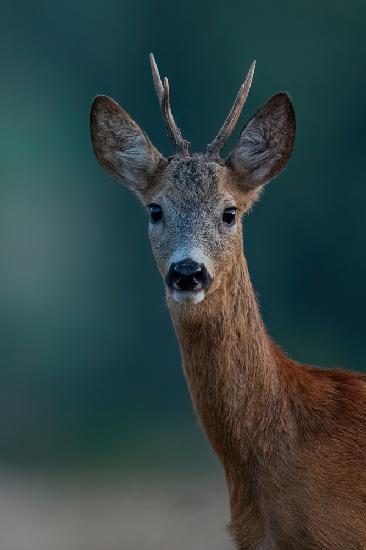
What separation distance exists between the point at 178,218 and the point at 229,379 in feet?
2.39

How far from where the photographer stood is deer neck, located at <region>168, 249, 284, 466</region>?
18.1 ft

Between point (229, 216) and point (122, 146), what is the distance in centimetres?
75

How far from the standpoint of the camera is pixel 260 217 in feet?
39.3

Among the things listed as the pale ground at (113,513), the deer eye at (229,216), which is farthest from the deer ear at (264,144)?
the pale ground at (113,513)

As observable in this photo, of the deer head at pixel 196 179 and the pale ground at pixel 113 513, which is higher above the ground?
the deer head at pixel 196 179

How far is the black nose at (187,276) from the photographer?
528 cm

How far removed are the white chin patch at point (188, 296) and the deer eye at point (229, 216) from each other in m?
0.49

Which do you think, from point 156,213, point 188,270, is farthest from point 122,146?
point 188,270

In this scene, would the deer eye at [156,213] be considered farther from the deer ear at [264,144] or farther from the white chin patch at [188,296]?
the white chin patch at [188,296]

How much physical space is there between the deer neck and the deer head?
0.12 m

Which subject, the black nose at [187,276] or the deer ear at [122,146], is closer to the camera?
the black nose at [187,276]

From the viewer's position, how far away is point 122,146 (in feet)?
20.3

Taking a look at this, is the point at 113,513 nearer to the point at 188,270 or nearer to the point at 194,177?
the point at 194,177

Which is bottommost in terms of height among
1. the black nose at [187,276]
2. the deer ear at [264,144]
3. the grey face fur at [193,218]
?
the black nose at [187,276]
